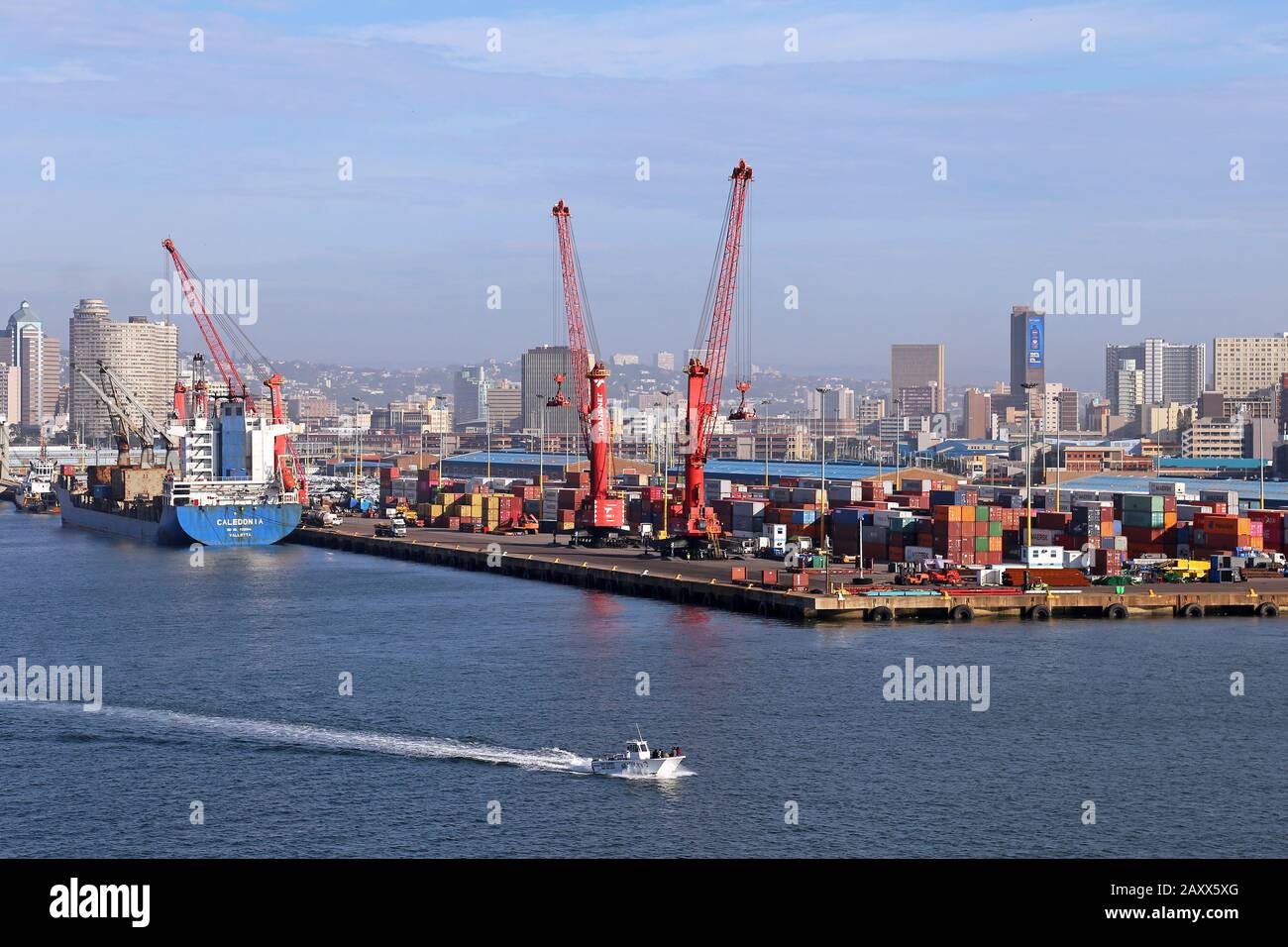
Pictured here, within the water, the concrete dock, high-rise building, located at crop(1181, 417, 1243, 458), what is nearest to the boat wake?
the water

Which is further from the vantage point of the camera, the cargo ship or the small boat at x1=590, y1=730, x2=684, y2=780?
the cargo ship

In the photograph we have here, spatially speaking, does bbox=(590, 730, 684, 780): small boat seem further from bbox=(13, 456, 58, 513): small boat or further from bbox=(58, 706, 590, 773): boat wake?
bbox=(13, 456, 58, 513): small boat

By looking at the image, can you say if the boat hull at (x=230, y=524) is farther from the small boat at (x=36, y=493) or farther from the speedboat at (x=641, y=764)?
the speedboat at (x=641, y=764)

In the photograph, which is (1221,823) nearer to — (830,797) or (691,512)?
(830,797)

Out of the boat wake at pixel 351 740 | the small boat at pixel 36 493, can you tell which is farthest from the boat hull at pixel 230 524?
the small boat at pixel 36 493

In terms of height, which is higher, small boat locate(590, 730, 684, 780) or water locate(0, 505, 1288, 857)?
small boat locate(590, 730, 684, 780)

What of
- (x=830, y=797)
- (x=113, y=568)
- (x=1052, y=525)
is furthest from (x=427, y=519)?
(x=830, y=797)

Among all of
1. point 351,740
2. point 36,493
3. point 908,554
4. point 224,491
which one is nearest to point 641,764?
point 351,740
